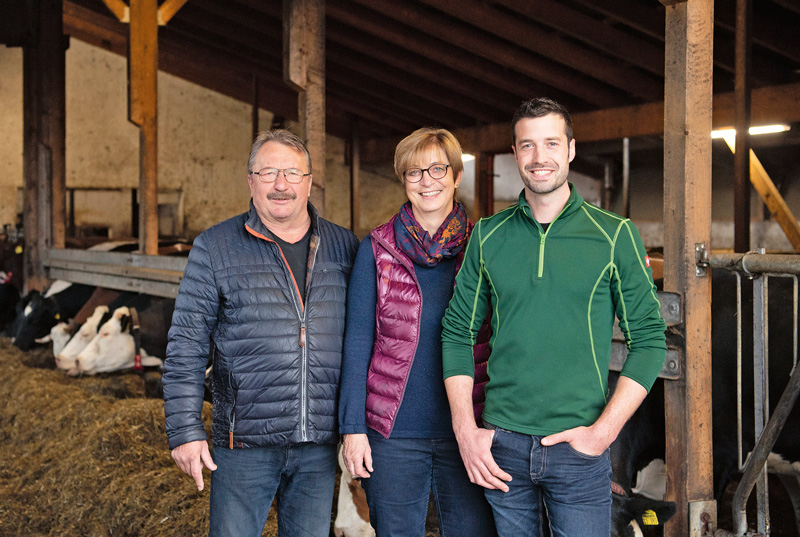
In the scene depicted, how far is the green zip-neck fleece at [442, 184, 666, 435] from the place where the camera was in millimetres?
1783

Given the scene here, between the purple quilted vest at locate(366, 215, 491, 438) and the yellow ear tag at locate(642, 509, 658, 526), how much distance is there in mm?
807

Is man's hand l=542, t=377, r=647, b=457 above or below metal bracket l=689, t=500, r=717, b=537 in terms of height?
above

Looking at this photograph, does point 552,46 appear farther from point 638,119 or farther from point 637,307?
point 637,307

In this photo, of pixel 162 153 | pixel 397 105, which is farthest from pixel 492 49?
pixel 162 153

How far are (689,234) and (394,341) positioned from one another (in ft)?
3.99

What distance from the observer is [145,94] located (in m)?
6.59

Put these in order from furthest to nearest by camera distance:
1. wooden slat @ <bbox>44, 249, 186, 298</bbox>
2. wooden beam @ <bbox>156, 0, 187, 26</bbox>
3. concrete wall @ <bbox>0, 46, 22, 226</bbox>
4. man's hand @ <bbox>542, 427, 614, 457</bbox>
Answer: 1. concrete wall @ <bbox>0, 46, 22, 226</bbox>
2. wooden beam @ <bbox>156, 0, 187, 26</bbox>
3. wooden slat @ <bbox>44, 249, 186, 298</bbox>
4. man's hand @ <bbox>542, 427, 614, 457</bbox>

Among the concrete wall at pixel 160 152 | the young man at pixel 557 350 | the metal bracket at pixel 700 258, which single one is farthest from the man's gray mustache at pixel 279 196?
the concrete wall at pixel 160 152

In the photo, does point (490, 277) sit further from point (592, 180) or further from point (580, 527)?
point (592, 180)

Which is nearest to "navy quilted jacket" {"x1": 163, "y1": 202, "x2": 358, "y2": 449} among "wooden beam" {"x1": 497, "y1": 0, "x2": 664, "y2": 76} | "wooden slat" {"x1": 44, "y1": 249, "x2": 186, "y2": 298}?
"wooden slat" {"x1": 44, "y1": 249, "x2": 186, "y2": 298}

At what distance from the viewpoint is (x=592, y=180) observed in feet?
43.2

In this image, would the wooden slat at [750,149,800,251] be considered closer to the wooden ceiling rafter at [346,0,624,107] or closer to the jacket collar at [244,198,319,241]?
the wooden ceiling rafter at [346,0,624,107]

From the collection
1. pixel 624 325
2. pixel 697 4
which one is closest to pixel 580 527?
pixel 624 325

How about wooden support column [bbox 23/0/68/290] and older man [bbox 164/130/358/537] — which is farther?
wooden support column [bbox 23/0/68/290]
